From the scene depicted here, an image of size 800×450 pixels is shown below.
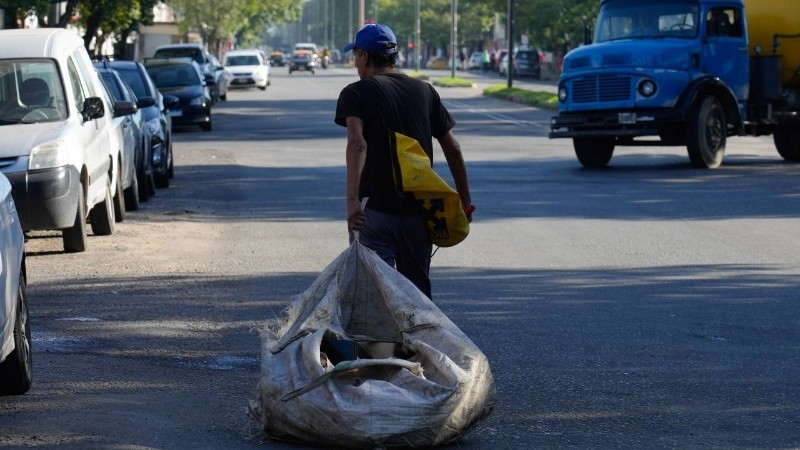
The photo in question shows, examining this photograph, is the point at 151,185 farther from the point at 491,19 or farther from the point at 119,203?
the point at 491,19

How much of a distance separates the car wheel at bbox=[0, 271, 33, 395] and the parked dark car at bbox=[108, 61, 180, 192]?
10.5 meters

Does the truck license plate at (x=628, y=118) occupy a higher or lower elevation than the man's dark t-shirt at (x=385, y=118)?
lower

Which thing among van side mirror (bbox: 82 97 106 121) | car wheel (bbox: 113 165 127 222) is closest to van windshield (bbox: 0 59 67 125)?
van side mirror (bbox: 82 97 106 121)

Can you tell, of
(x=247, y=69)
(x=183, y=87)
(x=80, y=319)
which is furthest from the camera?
(x=247, y=69)

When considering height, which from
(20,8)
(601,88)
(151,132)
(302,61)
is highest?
(20,8)

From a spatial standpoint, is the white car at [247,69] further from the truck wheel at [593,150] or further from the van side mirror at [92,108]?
the van side mirror at [92,108]

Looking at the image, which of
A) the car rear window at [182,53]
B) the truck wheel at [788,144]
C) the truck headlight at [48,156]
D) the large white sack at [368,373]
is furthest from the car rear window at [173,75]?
the large white sack at [368,373]

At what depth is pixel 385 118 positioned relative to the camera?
6.97 meters

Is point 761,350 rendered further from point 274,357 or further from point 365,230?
point 274,357

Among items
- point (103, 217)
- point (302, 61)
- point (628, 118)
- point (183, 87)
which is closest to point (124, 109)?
point (103, 217)

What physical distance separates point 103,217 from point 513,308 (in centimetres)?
540

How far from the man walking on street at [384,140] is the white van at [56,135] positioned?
5.60 metres

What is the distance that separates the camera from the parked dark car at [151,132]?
1822 centimetres

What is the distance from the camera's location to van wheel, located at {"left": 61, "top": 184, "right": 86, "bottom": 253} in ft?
42.2
